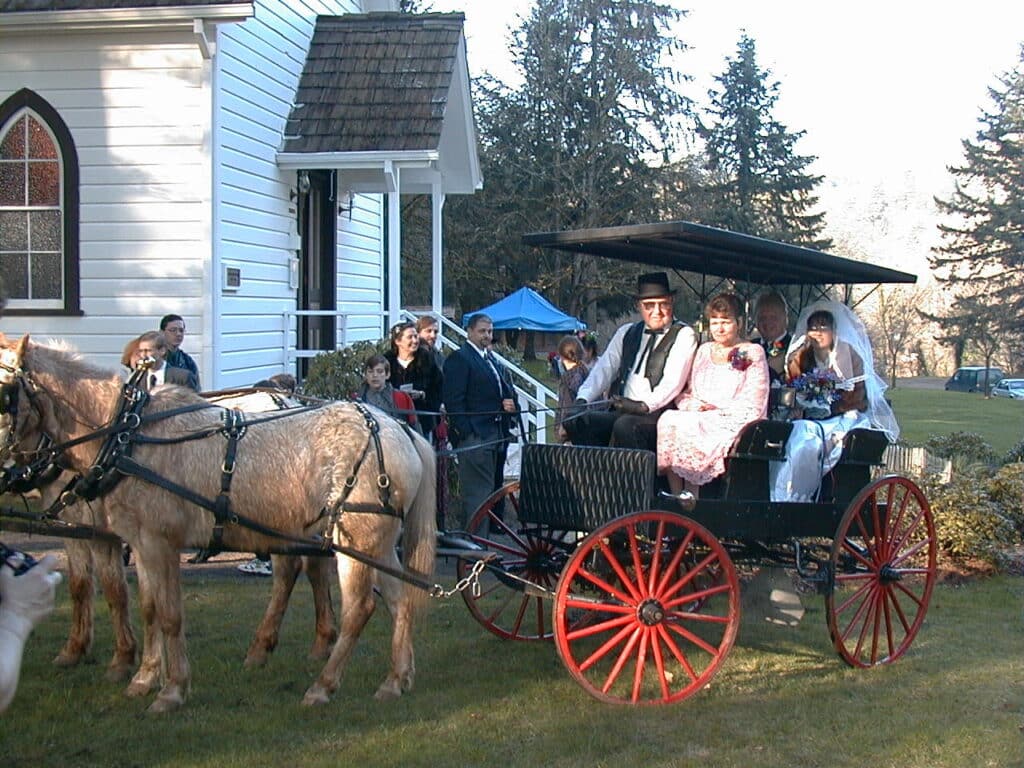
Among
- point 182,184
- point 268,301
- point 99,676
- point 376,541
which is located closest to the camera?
point 376,541

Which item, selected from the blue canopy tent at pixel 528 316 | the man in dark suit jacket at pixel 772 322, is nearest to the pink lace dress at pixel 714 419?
the man in dark suit jacket at pixel 772 322

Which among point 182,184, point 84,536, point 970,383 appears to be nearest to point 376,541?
point 84,536

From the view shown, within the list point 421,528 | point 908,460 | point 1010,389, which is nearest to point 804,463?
point 421,528

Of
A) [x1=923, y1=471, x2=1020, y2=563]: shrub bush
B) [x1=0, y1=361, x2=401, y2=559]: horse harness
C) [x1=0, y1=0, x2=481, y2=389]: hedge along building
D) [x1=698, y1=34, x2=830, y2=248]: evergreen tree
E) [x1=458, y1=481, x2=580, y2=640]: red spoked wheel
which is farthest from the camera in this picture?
[x1=698, y1=34, x2=830, y2=248]: evergreen tree

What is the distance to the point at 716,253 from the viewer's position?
756cm

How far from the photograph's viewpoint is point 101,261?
1151 cm

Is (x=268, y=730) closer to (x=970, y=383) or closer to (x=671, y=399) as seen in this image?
(x=671, y=399)

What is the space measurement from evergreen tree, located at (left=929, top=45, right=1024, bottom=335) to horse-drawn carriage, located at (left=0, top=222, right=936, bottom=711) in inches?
1844

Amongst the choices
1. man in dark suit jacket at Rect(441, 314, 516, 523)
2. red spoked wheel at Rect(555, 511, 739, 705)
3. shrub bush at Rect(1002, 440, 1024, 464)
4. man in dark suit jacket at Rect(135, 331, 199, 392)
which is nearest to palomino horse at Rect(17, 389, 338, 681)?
man in dark suit jacket at Rect(135, 331, 199, 392)

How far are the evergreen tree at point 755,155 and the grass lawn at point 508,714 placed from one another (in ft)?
130

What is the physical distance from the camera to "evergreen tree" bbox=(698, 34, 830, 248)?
45844 mm

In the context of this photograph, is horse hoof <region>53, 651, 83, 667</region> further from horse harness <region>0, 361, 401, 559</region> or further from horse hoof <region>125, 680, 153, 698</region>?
horse harness <region>0, 361, 401, 559</region>

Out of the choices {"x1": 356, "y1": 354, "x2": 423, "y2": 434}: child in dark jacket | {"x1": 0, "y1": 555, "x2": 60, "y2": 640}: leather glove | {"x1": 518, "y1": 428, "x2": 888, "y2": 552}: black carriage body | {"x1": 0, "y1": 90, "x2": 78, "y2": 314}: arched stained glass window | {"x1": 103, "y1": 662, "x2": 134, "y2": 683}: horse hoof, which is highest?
{"x1": 0, "y1": 90, "x2": 78, "y2": 314}: arched stained glass window

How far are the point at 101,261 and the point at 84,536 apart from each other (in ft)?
19.9
